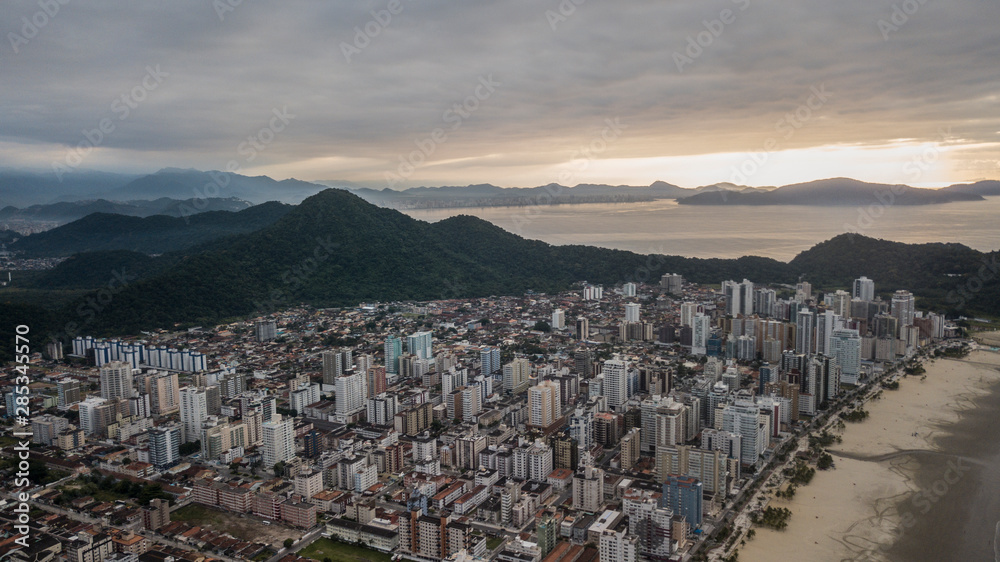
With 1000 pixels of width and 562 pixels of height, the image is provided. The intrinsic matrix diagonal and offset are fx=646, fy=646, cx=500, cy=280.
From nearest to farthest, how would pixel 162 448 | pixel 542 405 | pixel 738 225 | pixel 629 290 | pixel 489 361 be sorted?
pixel 162 448, pixel 542 405, pixel 489 361, pixel 629 290, pixel 738 225

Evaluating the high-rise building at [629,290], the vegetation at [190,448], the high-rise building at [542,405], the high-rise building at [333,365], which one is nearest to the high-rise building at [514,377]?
the high-rise building at [542,405]

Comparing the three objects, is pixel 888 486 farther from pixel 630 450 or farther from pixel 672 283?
pixel 672 283

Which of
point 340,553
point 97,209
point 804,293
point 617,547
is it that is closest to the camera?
point 617,547

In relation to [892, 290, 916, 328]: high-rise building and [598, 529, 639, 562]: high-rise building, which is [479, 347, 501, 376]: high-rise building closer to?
[598, 529, 639, 562]: high-rise building

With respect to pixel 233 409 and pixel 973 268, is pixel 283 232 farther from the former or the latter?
pixel 973 268

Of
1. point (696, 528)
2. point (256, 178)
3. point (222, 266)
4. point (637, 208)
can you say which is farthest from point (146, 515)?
point (256, 178)

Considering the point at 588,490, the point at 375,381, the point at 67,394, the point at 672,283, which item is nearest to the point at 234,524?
the point at 588,490
